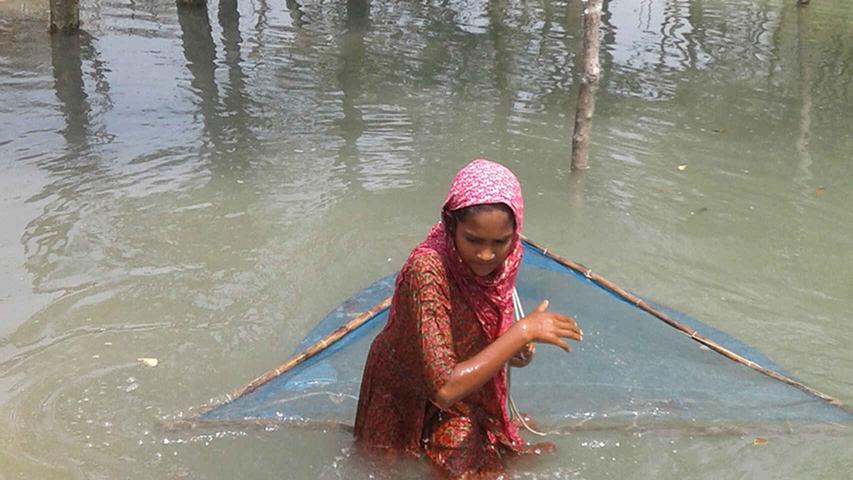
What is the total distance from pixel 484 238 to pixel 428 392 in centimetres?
61

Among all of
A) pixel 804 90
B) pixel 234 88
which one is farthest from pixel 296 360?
pixel 804 90

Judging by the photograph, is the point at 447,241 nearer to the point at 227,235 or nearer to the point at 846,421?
the point at 846,421

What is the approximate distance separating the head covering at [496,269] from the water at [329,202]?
0.72 m

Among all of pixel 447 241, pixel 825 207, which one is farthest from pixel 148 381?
pixel 825 207

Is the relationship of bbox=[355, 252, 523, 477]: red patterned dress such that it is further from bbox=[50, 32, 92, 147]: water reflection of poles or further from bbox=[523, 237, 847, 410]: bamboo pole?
bbox=[50, 32, 92, 147]: water reflection of poles

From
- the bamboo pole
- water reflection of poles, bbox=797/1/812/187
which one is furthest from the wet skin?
water reflection of poles, bbox=797/1/812/187

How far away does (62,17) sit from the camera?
10070mm

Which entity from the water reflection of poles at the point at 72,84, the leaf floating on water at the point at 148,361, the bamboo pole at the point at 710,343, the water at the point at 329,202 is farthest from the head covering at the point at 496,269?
the water reflection of poles at the point at 72,84

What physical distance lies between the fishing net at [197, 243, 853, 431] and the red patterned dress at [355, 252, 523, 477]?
1.58 ft

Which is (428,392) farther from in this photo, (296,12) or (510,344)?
(296,12)

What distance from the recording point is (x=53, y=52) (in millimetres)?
9453

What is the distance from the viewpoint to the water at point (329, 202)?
339 centimetres

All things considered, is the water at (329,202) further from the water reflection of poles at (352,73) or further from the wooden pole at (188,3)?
the wooden pole at (188,3)

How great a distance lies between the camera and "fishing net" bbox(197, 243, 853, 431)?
3.30 meters
